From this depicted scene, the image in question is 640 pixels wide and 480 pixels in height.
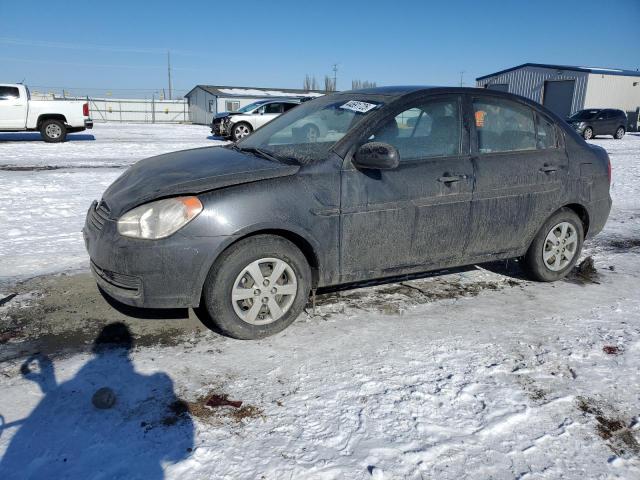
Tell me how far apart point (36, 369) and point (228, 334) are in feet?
3.79

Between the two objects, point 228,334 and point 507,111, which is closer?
point 228,334

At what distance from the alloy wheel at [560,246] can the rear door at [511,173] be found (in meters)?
0.25

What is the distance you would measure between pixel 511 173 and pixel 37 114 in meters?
16.6

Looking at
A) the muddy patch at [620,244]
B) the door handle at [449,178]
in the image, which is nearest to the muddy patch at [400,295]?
the door handle at [449,178]

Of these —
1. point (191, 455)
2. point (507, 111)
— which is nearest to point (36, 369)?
point (191, 455)

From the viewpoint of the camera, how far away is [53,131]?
664 inches

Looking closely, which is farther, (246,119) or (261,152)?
(246,119)

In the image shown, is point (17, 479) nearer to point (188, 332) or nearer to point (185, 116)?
point (188, 332)

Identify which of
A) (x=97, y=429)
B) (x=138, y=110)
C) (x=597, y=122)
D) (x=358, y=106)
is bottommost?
(x=97, y=429)

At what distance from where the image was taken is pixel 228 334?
3.49 metres

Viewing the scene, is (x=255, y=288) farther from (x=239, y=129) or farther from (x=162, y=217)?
(x=239, y=129)

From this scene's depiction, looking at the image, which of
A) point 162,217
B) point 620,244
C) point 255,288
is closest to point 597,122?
point 620,244

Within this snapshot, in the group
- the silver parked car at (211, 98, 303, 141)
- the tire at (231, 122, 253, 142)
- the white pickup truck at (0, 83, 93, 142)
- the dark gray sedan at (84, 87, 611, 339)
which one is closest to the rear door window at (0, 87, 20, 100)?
the white pickup truck at (0, 83, 93, 142)

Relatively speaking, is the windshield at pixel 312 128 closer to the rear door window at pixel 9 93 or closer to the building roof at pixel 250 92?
the rear door window at pixel 9 93
